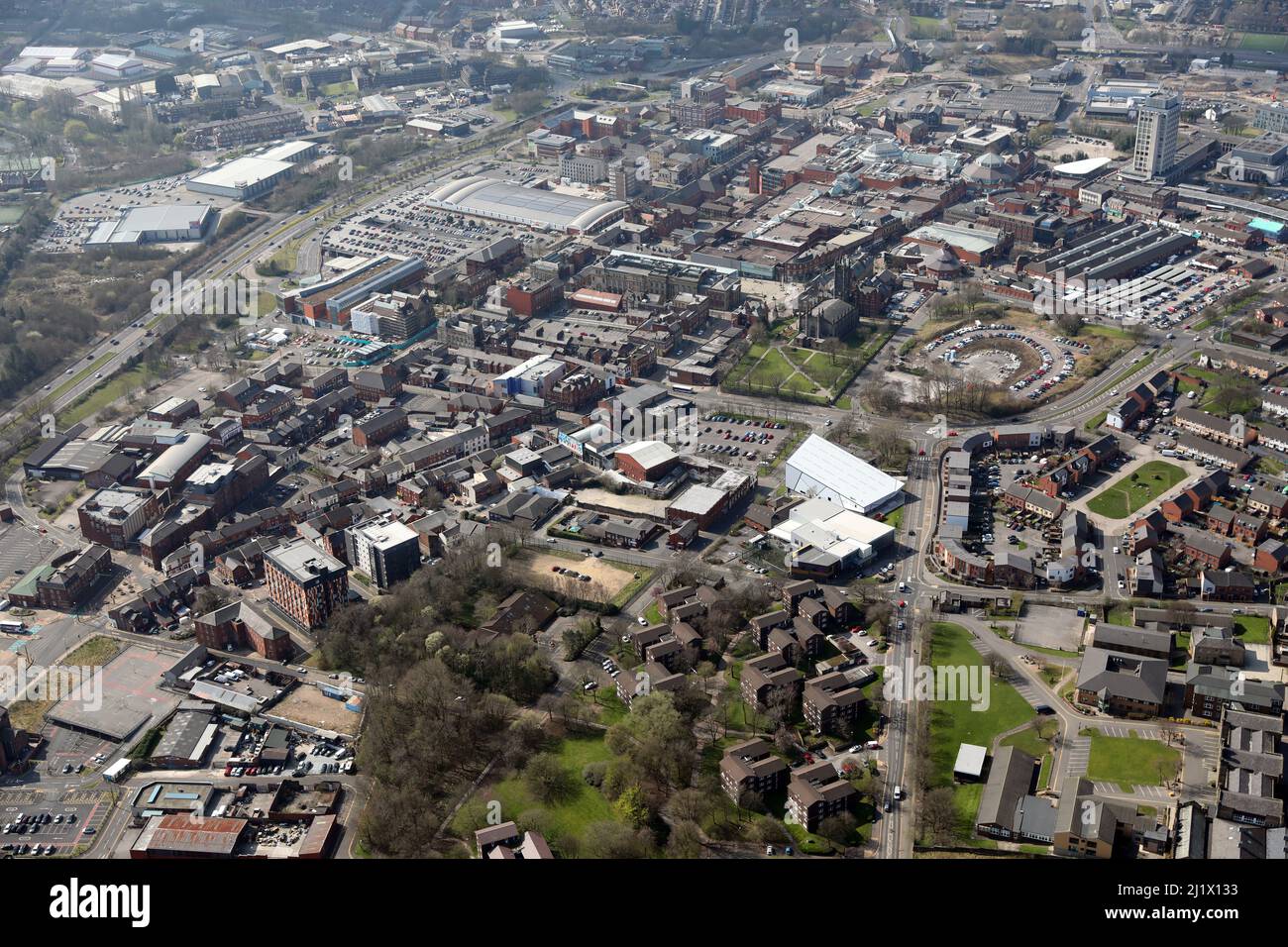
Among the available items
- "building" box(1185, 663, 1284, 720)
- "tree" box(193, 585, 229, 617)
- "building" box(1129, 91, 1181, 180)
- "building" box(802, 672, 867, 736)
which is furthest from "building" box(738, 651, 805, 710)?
"building" box(1129, 91, 1181, 180)

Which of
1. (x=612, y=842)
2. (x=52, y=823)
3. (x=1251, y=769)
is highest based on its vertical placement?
(x=1251, y=769)

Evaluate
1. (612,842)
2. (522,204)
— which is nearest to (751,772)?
(612,842)

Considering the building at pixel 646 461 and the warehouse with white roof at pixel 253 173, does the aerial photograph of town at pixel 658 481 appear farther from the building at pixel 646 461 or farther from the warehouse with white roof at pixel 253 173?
the warehouse with white roof at pixel 253 173

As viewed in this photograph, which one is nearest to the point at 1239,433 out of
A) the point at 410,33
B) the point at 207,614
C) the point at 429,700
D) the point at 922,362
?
the point at 922,362

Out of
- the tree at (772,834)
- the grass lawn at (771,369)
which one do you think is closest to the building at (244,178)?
the grass lawn at (771,369)

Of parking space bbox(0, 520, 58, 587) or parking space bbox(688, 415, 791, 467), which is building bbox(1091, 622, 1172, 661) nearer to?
parking space bbox(688, 415, 791, 467)

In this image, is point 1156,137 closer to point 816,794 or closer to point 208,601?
point 816,794

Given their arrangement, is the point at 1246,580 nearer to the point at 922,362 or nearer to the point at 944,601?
the point at 944,601
